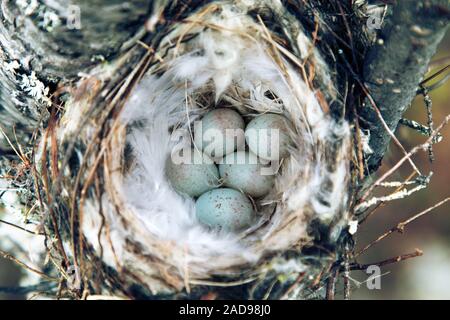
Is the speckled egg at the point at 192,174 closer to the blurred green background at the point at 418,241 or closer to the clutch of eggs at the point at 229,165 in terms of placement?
the clutch of eggs at the point at 229,165

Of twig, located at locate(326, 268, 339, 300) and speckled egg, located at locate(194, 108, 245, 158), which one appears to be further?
speckled egg, located at locate(194, 108, 245, 158)

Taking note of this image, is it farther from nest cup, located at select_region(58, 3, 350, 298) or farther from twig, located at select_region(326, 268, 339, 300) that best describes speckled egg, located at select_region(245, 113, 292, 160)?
twig, located at select_region(326, 268, 339, 300)

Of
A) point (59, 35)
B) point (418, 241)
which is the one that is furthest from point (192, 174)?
point (418, 241)

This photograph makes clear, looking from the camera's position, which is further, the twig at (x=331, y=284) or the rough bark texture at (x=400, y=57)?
the twig at (x=331, y=284)

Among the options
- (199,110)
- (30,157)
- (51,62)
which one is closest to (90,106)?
(51,62)

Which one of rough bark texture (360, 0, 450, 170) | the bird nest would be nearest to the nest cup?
the bird nest

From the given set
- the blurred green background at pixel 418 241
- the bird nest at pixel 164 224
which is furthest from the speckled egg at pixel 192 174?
the blurred green background at pixel 418 241
